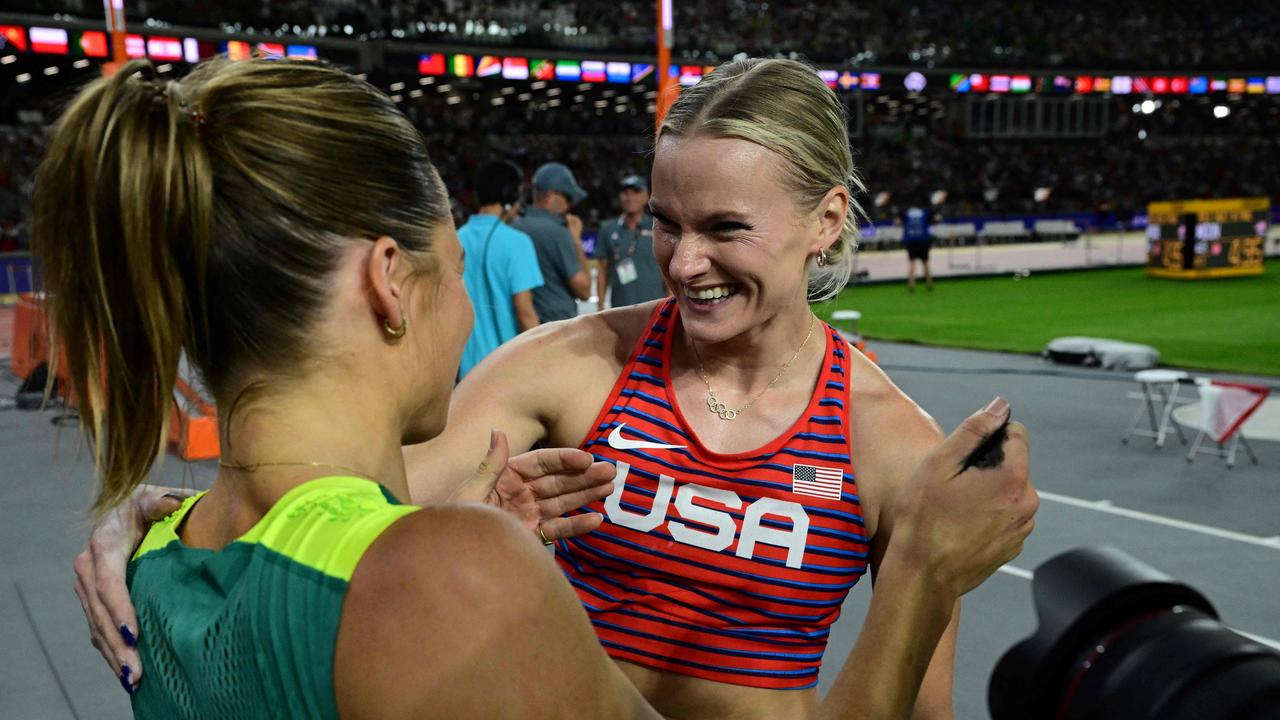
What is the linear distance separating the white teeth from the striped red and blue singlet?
24 cm

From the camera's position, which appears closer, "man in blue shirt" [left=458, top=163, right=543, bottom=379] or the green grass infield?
"man in blue shirt" [left=458, top=163, right=543, bottom=379]

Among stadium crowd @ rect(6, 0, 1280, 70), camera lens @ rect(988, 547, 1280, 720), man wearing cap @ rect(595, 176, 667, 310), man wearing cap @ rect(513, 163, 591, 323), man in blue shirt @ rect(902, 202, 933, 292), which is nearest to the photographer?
camera lens @ rect(988, 547, 1280, 720)

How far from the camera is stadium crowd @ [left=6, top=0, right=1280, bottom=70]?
29.0 m

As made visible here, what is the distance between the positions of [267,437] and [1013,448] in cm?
85

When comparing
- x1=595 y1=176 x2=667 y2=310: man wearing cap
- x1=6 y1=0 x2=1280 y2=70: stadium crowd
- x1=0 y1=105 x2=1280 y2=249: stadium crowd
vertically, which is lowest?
x1=0 y1=105 x2=1280 y2=249: stadium crowd

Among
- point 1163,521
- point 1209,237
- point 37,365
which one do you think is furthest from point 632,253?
point 1209,237

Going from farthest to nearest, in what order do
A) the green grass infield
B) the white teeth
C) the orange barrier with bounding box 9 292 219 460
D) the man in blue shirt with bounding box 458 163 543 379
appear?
the green grass infield → the orange barrier with bounding box 9 292 219 460 → the man in blue shirt with bounding box 458 163 543 379 → the white teeth

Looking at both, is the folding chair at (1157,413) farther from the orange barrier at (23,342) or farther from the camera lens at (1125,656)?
the orange barrier at (23,342)

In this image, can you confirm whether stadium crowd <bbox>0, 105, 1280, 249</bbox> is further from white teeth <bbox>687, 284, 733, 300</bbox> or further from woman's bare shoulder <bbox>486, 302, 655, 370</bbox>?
white teeth <bbox>687, 284, 733, 300</bbox>

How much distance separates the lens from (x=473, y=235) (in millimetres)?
6551

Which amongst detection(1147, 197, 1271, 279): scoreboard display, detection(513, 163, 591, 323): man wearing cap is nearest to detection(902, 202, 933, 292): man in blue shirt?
detection(1147, 197, 1271, 279): scoreboard display

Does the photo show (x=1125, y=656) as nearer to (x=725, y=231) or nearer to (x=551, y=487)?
(x=551, y=487)

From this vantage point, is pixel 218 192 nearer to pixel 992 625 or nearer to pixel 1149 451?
pixel 992 625

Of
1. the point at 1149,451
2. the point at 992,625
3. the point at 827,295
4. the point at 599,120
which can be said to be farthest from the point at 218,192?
the point at 599,120
